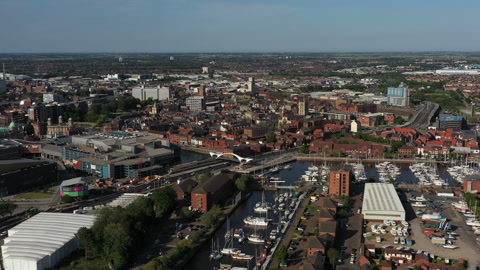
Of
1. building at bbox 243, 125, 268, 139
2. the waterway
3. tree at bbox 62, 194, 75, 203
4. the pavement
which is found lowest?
the waterway

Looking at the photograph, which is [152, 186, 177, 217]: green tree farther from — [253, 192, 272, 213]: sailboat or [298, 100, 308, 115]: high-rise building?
[298, 100, 308, 115]: high-rise building

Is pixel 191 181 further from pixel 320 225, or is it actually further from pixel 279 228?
pixel 320 225

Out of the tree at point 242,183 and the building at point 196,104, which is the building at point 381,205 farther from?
the building at point 196,104

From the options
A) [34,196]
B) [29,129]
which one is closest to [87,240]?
[34,196]

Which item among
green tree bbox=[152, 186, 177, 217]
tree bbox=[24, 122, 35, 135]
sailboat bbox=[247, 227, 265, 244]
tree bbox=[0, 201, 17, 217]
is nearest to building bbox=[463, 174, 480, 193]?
sailboat bbox=[247, 227, 265, 244]

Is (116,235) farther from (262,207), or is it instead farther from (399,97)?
(399,97)

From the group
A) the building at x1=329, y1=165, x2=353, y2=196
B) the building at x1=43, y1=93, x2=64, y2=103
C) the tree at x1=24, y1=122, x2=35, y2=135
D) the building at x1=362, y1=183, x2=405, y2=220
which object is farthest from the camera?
the building at x1=43, y1=93, x2=64, y2=103

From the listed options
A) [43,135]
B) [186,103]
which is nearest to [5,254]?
[43,135]
